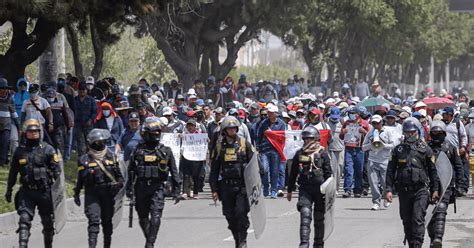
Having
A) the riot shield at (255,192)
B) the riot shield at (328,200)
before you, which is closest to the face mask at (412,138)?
the riot shield at (328,200)

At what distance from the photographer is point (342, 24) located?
5484 cm

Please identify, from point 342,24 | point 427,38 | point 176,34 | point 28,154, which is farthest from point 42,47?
point 427,38

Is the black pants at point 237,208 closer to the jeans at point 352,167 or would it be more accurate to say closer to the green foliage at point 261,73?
the jeans at point 352,167

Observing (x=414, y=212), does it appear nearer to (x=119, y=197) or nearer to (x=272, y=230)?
(x=119, y=197)

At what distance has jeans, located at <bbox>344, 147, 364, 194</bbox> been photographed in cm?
2348

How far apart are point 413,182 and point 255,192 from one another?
1.74 m

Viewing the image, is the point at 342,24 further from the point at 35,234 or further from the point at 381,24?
the point at 35,234

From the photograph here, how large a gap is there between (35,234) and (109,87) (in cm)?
984

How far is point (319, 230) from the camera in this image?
14758mm

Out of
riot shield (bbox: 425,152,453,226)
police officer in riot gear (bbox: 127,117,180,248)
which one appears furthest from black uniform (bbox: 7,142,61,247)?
riot shield (bbox: 425,152,453,226)

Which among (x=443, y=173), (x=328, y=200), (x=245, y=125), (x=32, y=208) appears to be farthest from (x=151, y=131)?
(x=245, y=125)

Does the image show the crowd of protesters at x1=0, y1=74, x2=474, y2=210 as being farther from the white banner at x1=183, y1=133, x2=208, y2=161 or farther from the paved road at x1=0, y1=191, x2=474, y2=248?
the paved road at x1=0, y1=191, x2=474, y2=248

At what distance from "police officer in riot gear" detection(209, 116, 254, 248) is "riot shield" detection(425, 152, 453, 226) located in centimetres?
202

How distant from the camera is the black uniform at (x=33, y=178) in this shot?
1424cm
